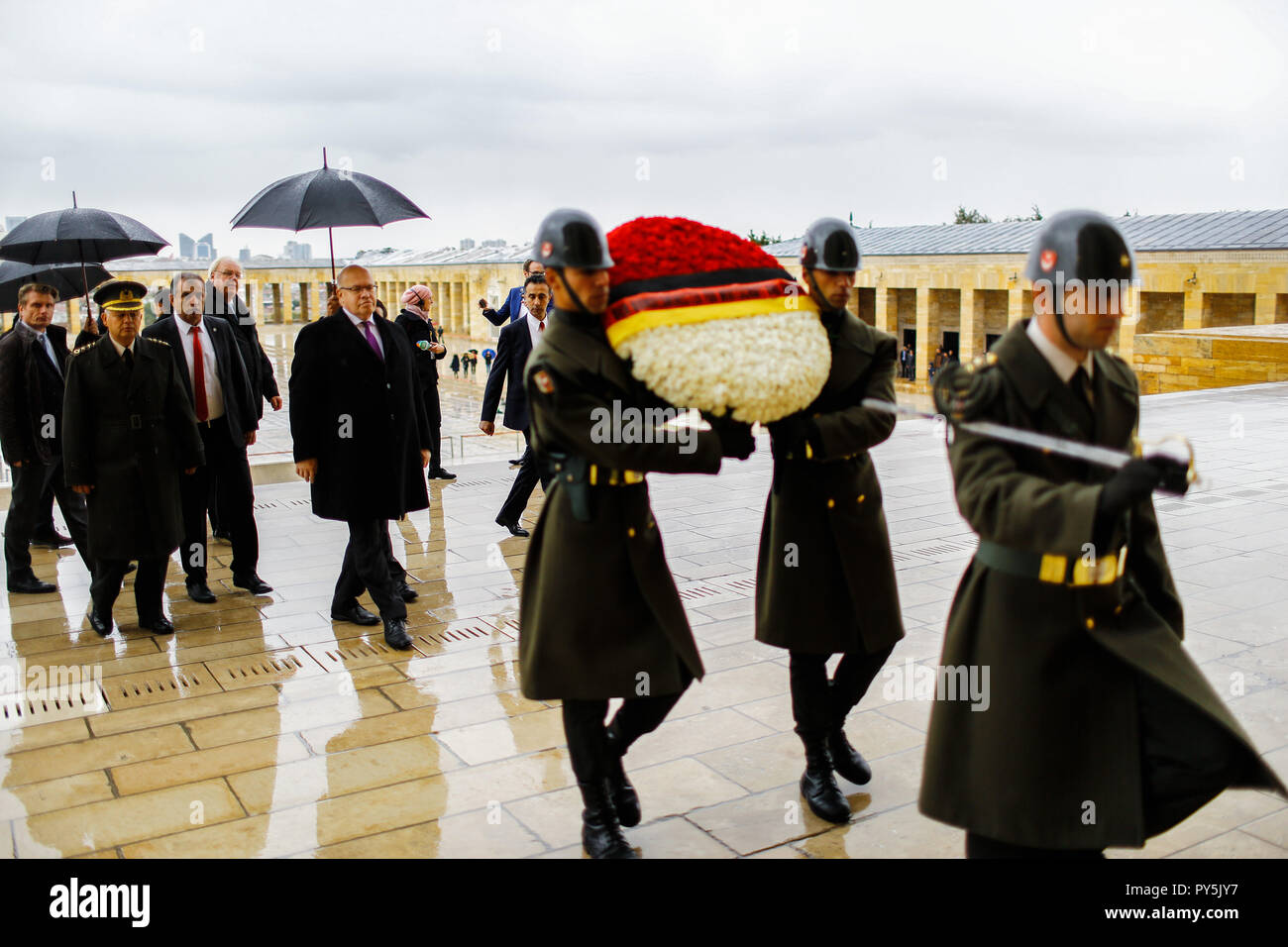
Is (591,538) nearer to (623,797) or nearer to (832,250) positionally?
(623,797)

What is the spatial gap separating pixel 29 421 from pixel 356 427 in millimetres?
2759

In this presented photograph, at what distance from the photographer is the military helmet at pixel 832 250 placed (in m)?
3.66

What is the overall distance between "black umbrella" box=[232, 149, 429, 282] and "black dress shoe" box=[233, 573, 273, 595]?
195 cm

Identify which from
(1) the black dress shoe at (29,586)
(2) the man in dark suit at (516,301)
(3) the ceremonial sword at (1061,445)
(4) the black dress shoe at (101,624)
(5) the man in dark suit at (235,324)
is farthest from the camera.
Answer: (2) the man in dark suit at (516,301)

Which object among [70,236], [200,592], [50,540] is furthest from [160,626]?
[70,236]

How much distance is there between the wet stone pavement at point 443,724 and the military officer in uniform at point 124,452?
1.22 ft

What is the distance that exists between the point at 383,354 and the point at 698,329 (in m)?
3.23

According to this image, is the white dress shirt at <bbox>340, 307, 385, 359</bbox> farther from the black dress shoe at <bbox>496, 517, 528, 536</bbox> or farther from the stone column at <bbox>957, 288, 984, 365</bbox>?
the stone column at <bbox>957, 288, 984, 365</bbox>

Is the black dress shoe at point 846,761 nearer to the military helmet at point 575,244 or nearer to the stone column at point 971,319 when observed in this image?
the military helmet at point 575,244

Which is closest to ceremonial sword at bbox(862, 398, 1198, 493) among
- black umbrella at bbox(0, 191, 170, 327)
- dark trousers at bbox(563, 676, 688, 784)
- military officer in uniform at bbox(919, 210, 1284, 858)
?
military officer in uniform at bbox(919, 210, 1284, 858)

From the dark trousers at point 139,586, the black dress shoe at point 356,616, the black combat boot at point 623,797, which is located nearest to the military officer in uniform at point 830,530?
the black combat boot at point 623,797

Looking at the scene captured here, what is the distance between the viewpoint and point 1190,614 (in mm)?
6027

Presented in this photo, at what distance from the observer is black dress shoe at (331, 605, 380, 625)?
6297mm

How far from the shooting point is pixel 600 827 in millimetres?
3566
